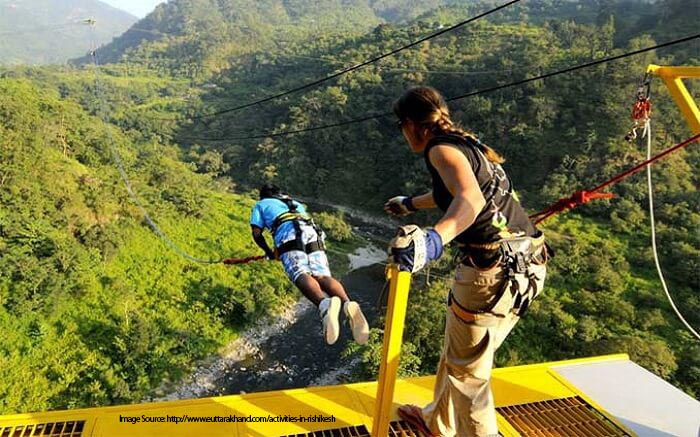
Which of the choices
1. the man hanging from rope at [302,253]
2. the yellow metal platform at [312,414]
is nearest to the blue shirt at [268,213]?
the man hanging from rope at [302,253]

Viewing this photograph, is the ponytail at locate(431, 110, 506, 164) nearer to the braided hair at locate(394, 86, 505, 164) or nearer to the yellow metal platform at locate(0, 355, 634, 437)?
the braided hair at locate(394, 86, 505, 164)

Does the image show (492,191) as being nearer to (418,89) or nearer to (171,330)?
(418,89)

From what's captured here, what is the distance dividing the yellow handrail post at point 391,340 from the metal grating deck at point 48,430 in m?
1.72

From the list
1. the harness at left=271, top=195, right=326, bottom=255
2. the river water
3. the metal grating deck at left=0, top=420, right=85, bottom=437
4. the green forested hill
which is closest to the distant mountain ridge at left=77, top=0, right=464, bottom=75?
the green forested hill

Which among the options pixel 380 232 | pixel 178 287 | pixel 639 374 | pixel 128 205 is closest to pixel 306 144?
pixel 380 232

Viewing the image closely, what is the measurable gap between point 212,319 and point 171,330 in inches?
64.2

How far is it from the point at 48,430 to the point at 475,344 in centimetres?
249

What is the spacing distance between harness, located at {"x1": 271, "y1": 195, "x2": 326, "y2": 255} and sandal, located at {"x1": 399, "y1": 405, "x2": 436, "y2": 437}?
4.41 ft

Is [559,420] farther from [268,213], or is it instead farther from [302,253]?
[268,213]

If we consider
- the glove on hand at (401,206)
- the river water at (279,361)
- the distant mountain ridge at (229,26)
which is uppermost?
the distant mountain ridge at (229,26)

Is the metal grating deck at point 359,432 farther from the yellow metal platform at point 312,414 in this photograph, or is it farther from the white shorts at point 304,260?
the white shorts at point 304,260

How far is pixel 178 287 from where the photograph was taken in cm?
1736

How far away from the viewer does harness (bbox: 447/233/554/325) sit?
2000 millimetres

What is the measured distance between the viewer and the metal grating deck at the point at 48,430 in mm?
2658
